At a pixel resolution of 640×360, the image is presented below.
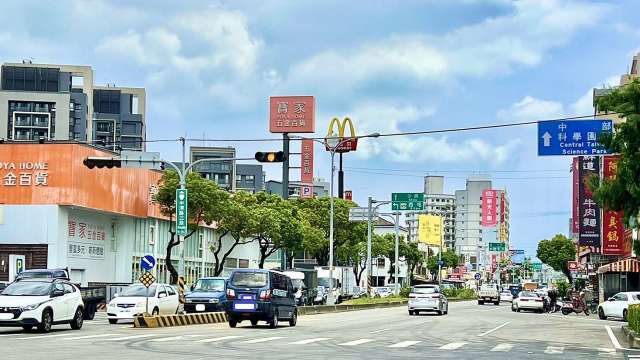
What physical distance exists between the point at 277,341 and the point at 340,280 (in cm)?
5947

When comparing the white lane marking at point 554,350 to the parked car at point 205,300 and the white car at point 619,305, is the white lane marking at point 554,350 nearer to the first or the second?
the parked car at point 205,300

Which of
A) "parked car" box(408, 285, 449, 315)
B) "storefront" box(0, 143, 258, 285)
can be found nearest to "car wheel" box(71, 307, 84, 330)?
"storefront" box(0, 143, 258, 285)

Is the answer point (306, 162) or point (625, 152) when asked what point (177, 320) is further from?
point (306, 162)

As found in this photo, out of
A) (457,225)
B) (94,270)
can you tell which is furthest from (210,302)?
(457,225)

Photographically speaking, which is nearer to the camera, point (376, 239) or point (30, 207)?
point (30, 207)

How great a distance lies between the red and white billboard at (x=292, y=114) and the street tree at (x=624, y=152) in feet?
220

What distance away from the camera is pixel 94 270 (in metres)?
61.2

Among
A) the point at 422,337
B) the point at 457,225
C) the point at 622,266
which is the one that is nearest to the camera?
the point at 422,337

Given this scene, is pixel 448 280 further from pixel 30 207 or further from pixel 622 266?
pixel 30 207

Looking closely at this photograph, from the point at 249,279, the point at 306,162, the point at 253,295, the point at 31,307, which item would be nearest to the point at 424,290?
the point at 249,279

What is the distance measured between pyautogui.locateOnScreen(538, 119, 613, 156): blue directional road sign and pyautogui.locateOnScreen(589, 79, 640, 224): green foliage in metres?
7.89

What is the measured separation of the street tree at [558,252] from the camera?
144m

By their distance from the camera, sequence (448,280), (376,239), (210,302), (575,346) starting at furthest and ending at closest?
1. (448,280)
2. (376,239)
3. (210,302)
4. (575,346)

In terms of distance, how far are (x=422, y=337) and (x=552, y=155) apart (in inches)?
403
